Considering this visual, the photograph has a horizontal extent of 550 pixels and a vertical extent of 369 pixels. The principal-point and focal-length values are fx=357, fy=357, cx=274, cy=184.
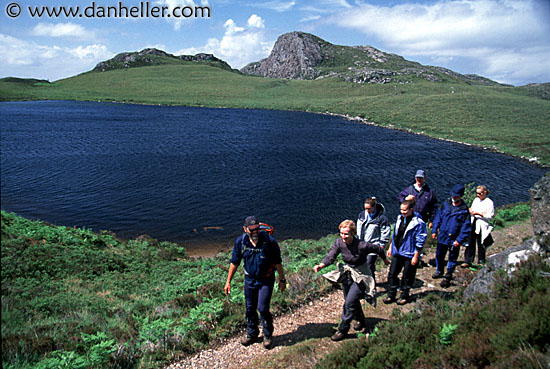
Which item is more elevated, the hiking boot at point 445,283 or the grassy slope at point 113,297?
the hiking boot at point 445,283

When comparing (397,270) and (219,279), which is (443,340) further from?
(219,279)

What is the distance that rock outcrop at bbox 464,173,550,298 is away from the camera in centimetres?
657

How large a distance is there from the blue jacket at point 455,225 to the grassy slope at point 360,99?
3878 centimetres

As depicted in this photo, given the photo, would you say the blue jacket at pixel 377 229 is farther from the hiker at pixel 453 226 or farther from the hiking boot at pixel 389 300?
the hiker at pixel 453 226

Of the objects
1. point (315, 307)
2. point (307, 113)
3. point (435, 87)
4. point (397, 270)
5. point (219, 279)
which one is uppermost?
point (435, 87)

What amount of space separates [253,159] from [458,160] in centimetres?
2341

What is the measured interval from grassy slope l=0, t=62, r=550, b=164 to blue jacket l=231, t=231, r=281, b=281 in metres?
43.9

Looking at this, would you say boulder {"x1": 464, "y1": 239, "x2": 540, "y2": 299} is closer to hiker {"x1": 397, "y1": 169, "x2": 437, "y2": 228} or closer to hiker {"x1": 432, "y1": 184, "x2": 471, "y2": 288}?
hiker {"x1": 432, "y1": 184, "x2": 471, "y2": 288}

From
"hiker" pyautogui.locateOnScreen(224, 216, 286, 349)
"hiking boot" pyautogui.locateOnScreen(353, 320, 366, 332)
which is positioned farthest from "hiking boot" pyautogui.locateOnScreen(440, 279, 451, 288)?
"hiker" pyautogui.locateOnScreen(224, 216, 286, 349)

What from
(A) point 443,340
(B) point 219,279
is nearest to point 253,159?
(B) point 219,279

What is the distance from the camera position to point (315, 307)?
870cm

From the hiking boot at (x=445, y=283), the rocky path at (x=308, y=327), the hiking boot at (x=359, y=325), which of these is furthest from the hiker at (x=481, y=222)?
the hiking boot at (x=359, y=325)

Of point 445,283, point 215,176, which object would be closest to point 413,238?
point 445,283

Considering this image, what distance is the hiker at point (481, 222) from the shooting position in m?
9.66
